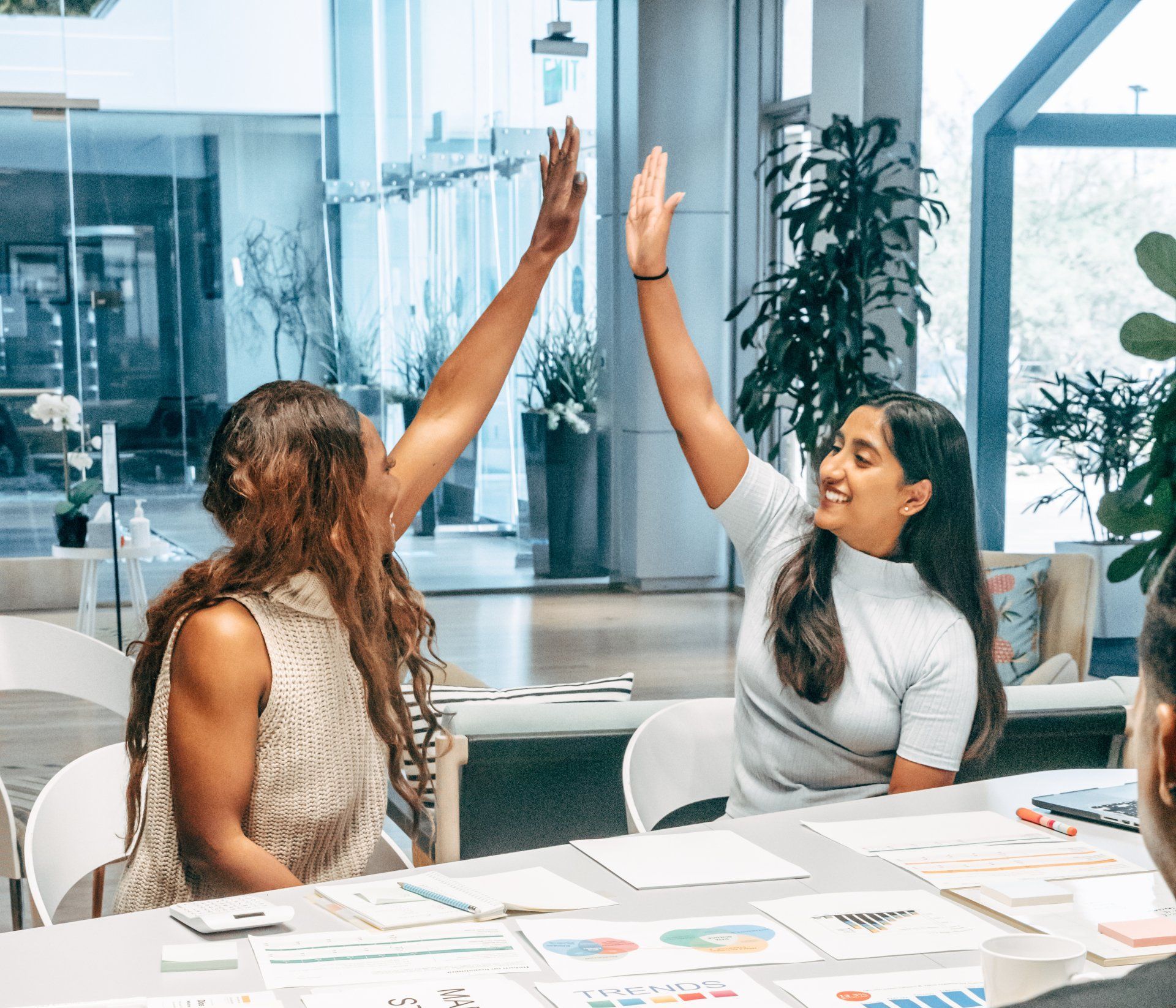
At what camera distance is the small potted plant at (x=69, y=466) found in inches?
270

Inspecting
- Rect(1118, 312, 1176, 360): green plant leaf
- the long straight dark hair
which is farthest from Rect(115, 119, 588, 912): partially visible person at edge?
Rect(1118, 312, 1176, 360): green plant leaf

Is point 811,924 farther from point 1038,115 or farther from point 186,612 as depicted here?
point 1038,115

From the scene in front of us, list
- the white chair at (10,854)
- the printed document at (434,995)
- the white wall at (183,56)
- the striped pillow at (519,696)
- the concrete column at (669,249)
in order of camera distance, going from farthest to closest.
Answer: the concrete column at (669,249), the white wall at (183,56), the striped pillow at (519,696), the white chair at (10,854), the printed document at (434,995)

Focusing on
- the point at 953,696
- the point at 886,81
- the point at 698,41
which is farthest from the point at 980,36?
the point at 953,696

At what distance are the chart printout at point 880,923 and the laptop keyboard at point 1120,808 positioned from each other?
518mm

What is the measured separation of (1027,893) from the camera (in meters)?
1.73

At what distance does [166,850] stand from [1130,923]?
4.06 ft

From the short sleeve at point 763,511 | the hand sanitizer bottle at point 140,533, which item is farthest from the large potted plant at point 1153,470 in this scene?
the hand sanitizer bottle at point 140,533

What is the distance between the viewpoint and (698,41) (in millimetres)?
8805

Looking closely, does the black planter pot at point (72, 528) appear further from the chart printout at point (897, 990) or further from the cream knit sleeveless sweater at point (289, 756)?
the chart printout at point (897, 990)

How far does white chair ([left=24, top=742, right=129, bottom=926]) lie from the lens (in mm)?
1976

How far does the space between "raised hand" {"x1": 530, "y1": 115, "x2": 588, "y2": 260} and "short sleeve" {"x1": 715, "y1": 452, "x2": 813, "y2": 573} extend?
55 centimetres

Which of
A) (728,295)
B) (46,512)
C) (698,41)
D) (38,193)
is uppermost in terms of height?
(698,41)

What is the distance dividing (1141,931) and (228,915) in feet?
3.55
